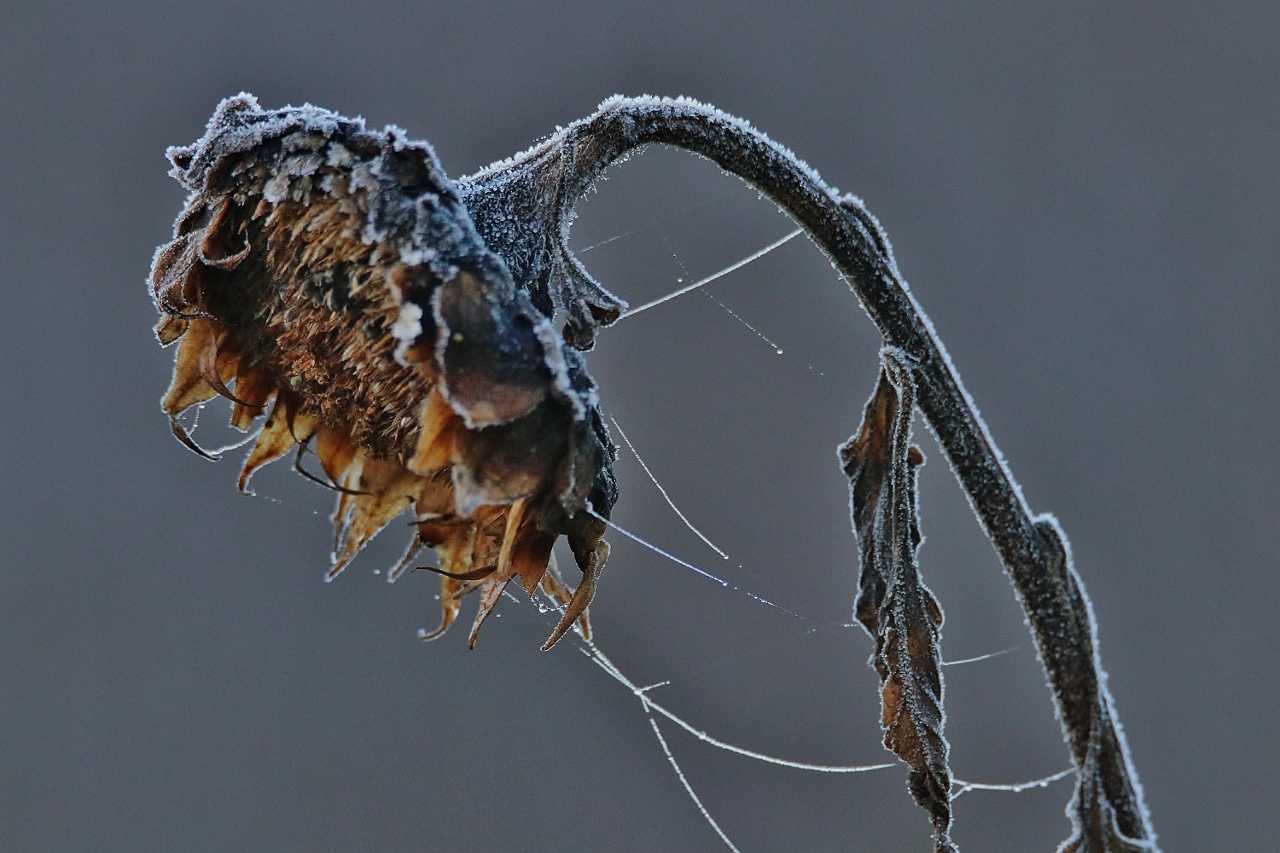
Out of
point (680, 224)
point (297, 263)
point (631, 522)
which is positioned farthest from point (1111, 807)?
point (680, 224)

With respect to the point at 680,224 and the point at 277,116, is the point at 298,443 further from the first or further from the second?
the point at 680,224

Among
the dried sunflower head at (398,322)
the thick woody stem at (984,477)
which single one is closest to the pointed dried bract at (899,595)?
the thick woody stem at (984,477)

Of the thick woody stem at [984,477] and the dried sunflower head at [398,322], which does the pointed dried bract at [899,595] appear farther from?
the dried sunflower head at [398,322]

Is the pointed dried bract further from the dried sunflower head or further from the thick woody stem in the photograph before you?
the dried sunflower head

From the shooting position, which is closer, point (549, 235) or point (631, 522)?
point (549, 235)

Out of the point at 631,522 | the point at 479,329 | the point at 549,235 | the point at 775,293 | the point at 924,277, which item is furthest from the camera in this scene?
the point at 924,277

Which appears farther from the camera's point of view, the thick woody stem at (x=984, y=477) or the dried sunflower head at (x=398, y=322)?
the thick woody stem at (x=984, y=477)

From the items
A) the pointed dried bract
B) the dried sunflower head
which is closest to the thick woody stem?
the pointed dried bract
